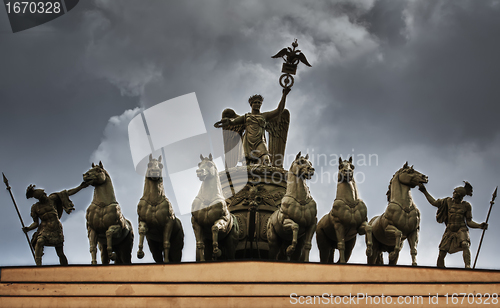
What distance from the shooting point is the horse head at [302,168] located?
15289mm

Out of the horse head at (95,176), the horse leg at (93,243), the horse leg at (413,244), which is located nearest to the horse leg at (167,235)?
the horse leg at (93,243)

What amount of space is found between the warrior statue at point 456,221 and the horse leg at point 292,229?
3.21m

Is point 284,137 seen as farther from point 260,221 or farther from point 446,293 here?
point 446,293

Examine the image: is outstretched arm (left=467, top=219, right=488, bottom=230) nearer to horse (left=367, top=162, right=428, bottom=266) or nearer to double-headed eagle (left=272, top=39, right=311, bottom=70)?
horse (left=367, top=162, right=428, bottom=266)

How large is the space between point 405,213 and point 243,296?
434cm

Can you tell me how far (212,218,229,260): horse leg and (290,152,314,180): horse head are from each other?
1.92m

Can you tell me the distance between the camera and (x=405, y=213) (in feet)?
51.3

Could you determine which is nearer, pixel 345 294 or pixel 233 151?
pixel 345 294

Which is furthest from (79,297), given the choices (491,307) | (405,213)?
(491,307)

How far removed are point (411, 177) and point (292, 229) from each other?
10.2ft

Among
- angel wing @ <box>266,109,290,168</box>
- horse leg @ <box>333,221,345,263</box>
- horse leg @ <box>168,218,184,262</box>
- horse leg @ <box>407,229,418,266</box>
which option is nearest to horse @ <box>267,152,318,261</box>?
horse leg @ <box>333,221,345,263</box>

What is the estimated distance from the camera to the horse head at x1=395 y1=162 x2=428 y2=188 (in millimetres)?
15938

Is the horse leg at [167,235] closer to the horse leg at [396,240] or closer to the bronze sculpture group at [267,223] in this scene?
the bronze sculpture group at [267,223]

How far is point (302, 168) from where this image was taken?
1537 centimetres
